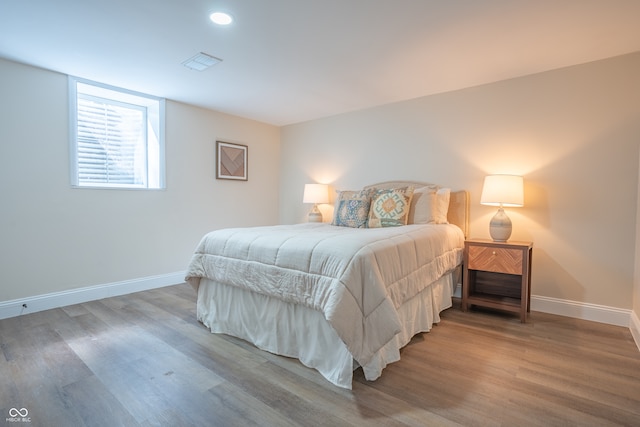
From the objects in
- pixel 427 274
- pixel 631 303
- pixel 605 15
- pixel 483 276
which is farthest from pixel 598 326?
pixel 605 15

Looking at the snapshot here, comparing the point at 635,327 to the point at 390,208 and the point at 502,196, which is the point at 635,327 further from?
the point at 390,208

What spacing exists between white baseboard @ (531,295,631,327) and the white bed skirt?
98 centimetres

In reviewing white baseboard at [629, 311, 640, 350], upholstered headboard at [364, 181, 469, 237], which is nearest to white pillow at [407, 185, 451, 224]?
upholstered headboard at [364, 181, 469, 237]

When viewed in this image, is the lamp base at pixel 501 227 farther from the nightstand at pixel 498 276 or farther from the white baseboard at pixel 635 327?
the white baseboard at pixel 635 327

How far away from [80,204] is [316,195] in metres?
2.60

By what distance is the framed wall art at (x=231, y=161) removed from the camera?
4270 millimetres

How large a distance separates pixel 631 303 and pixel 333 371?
255 centimetres

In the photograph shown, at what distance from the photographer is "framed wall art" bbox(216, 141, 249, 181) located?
4270 millimetres

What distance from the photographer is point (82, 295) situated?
3.11 m

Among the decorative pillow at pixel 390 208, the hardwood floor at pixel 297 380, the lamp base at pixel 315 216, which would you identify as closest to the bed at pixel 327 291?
the hardwood floor at pixel 297 380

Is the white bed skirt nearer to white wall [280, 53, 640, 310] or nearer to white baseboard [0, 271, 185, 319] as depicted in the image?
white wall [280, 53, 640, 310]

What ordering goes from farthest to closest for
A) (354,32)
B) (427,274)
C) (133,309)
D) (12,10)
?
(133,309)
(427,274)
(354,32)
(12,10)

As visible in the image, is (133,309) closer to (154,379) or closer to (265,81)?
(154,379)

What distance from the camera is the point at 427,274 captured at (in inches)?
93.6
